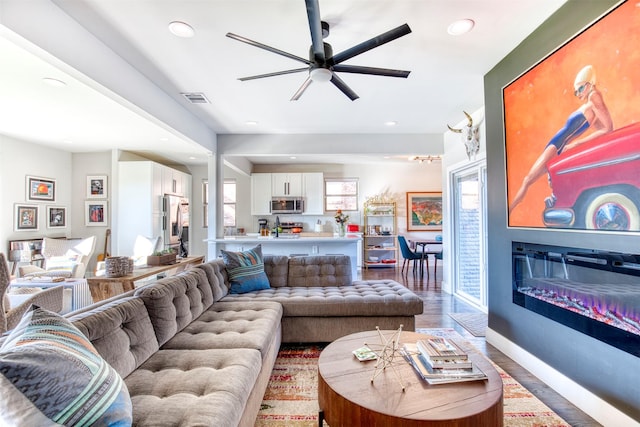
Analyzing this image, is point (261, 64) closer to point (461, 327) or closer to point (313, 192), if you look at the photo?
point (461, 327)

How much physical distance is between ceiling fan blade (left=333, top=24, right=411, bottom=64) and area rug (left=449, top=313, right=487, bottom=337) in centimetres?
287

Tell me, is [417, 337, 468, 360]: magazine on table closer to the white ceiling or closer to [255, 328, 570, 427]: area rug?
[255, 328, 570, 427]: area rug

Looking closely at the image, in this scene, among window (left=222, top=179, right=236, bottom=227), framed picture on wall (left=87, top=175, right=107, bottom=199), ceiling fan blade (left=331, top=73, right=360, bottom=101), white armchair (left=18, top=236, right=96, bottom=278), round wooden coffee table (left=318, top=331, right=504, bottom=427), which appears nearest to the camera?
round wooden coffee table (left=318, top=331, right=504, bottom=427)

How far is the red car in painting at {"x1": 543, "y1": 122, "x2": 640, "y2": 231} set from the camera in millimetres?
1532

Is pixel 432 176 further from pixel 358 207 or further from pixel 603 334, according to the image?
pixel 603 334

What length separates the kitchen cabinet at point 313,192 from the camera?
24.1 feet

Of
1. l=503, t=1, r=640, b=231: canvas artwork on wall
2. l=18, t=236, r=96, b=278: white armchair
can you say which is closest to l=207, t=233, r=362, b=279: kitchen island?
l=18, t=236, r=96, b=278: white armchair

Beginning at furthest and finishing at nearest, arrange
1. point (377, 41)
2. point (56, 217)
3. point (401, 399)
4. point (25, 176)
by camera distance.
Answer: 1. point (56, 217)
2. point (25, 176)
3. point (377, 41)
4. point (401, 399)

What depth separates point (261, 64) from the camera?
265 centimetres

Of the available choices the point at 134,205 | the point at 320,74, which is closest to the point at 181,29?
the point at 320,74

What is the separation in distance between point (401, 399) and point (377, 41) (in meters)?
1.92

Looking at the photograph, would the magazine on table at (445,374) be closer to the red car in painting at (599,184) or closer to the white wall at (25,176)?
the red car in painting at (599,184)

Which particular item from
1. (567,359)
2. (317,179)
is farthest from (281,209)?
(567,359)

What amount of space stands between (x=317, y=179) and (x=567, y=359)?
5946 mm
